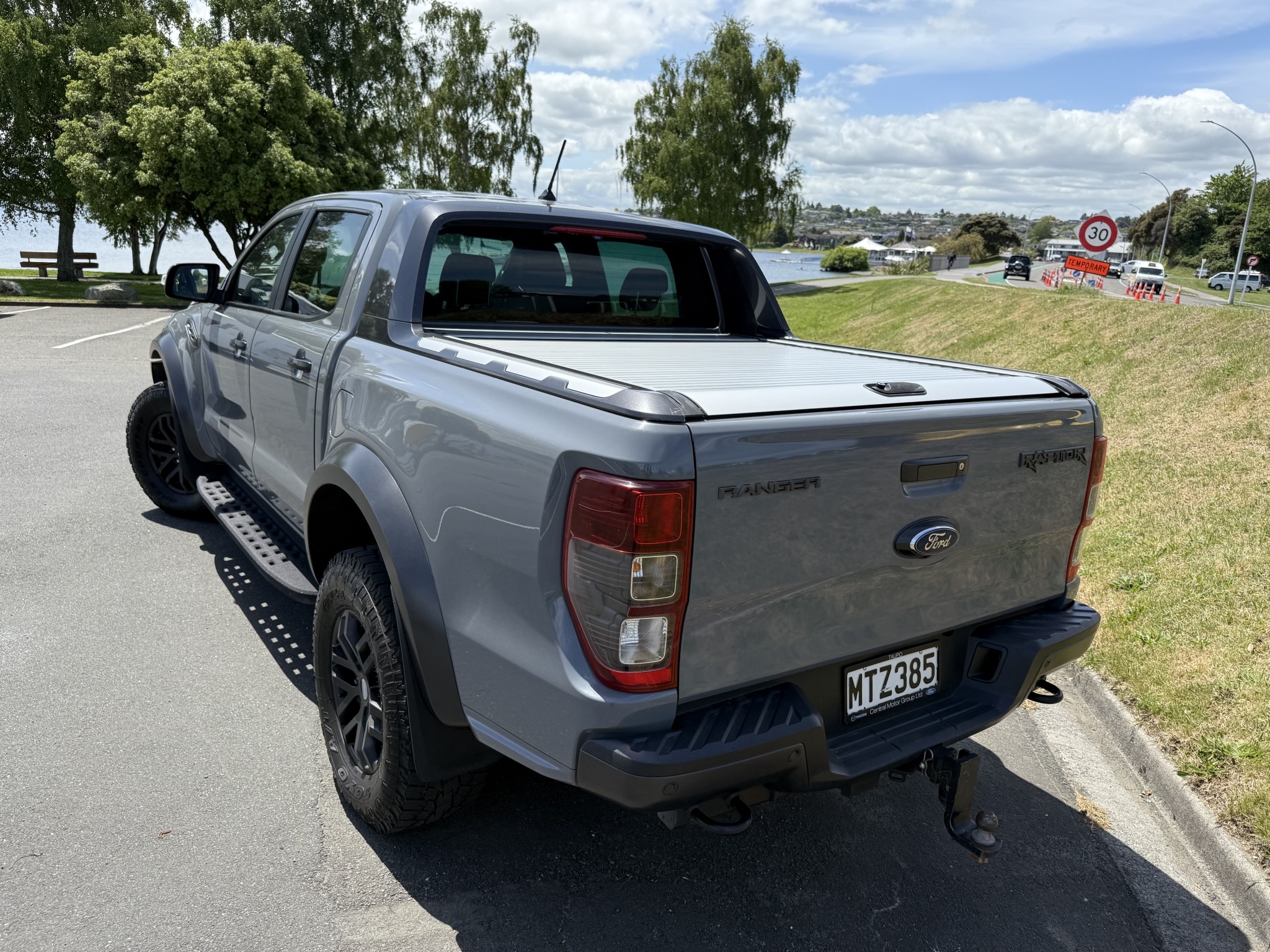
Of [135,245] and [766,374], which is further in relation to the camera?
[135,245]

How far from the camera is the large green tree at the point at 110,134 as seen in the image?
25.2 metres

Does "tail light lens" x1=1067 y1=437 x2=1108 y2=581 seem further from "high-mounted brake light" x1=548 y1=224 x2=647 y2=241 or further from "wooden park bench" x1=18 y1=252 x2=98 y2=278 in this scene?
"wooden park bench" x1=18 y1=252 x2=98 y2=278

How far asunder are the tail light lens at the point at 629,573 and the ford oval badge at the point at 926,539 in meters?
0.68

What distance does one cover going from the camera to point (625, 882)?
9.04ft

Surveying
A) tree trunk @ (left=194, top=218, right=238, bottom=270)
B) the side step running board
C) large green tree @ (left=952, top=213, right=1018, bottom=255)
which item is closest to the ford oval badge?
the side step running board

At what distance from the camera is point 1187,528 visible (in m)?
5.83

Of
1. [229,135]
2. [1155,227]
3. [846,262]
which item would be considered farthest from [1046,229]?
[229,135]

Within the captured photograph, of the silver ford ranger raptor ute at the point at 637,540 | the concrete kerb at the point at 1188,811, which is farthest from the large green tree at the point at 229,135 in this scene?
the concrete kerb at the point at 1188,811

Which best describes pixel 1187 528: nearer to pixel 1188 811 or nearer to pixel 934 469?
pixel 1188 811

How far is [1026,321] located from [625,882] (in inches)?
570

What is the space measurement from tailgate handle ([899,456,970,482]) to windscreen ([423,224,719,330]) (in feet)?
5.94

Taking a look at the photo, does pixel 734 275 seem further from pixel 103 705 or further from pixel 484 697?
pixel 103 705

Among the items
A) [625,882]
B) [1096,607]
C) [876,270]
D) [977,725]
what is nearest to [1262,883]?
[977,725]

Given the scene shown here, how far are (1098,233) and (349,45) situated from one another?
2753 cm
